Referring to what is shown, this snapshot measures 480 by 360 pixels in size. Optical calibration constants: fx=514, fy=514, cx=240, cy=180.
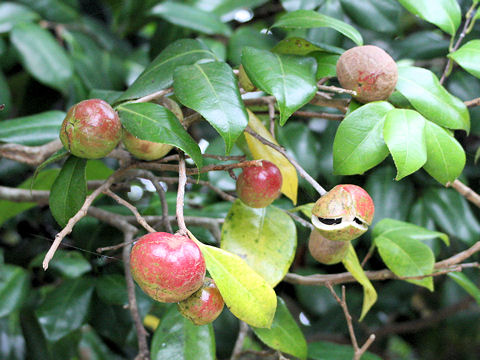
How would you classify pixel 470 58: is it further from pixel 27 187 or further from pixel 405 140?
pixel 27 187

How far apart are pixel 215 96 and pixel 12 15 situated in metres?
0.78

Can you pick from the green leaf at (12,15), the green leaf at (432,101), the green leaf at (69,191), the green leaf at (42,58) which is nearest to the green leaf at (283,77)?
the green leaf at (432,101)

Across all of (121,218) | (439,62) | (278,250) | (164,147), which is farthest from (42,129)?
(439,62)

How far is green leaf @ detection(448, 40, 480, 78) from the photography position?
61cm

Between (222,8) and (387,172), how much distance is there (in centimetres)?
54

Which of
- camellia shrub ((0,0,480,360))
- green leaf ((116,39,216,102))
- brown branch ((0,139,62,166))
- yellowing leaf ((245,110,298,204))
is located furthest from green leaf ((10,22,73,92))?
yellowing leaf ((245,110,298,204))

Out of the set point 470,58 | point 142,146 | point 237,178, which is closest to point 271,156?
point 237,178

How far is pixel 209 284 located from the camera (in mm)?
508

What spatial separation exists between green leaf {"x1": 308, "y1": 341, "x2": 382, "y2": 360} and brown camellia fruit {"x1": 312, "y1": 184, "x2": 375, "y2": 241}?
42 cm

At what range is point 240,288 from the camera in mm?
493

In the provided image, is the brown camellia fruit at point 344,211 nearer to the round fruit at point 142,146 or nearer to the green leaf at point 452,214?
the round fruit at point 142,146

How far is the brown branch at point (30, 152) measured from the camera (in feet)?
2.36

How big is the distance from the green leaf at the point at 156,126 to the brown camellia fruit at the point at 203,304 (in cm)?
12

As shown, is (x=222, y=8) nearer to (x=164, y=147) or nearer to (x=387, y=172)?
(x=387, y=172)
